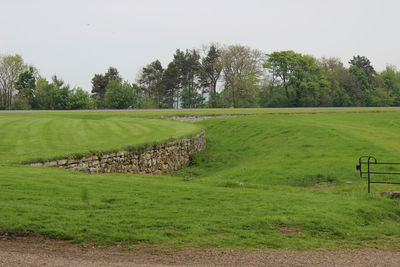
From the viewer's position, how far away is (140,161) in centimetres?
1723

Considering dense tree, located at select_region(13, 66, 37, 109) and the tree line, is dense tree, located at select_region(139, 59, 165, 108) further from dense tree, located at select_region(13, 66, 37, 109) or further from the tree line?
dense tree, located at select_region(13, 66, 37, 109)

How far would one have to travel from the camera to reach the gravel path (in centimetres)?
598

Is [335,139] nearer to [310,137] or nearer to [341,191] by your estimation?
[310,137]

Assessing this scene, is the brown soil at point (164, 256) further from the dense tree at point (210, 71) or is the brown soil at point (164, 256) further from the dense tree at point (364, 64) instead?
the dense tree at point (364, 64)

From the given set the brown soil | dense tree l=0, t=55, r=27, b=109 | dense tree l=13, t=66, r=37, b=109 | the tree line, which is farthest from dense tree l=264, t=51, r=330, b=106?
the brown soil

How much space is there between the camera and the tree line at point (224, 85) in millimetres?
64875

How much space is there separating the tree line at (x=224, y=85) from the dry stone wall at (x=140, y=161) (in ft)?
141

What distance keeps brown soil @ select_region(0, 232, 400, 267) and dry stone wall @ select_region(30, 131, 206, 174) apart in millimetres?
6993

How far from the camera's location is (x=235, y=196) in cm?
1065

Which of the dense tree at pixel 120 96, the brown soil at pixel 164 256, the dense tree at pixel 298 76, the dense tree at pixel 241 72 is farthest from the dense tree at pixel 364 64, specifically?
the brown soil at pixel 164 256

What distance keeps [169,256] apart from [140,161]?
11.0 meters

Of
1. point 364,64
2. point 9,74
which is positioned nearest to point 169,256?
point 9,74

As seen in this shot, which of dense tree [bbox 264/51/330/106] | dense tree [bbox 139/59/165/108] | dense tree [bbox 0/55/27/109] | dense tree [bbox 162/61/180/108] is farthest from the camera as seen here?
dense tree [bbox 139/59/165/108]

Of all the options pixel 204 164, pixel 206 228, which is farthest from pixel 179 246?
pixel 204 164
